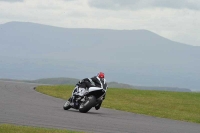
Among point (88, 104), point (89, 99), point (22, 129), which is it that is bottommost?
point (22, 129)

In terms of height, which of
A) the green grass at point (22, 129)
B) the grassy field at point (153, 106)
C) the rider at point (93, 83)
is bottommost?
the green grass at point (22, 129)

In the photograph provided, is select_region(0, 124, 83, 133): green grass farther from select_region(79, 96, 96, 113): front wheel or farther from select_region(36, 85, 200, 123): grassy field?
select_region(36, 85, 200, 123): grassy field

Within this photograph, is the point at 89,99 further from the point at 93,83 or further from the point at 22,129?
the point at 22,129

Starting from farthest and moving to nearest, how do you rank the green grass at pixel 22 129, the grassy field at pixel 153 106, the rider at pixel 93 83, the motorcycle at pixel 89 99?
the grassy field at pixel 153 106
the rider at pixel 93 83
the motorcycle at pixel 89 99
the green grass at pixel 22 129

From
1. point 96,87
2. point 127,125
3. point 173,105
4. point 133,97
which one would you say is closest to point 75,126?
point 127,125

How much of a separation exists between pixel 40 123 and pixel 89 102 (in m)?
6.98

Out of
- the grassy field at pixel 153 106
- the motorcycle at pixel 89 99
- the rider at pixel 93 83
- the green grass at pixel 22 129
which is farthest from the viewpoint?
the grassy field at pixel 153 106

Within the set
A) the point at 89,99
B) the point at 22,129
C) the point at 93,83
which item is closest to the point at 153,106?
the point at 93,83

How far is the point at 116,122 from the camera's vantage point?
75.2 feet

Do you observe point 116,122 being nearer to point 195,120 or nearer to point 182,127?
point 182,127

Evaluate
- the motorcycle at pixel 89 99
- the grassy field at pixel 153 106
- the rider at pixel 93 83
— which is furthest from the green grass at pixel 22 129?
the grassy field at pixel 153 106

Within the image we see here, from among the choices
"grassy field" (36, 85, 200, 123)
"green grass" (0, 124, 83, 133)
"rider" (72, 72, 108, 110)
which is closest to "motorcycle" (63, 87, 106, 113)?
"rider" (72, 72, 108, 110)

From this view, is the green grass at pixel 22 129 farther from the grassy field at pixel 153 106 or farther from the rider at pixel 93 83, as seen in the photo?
the grassy field at pixel 153 106

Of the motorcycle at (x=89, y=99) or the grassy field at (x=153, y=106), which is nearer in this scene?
the motorcycle at (x=89, y=99)
